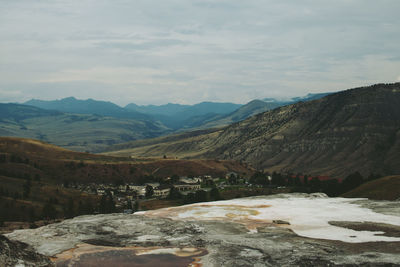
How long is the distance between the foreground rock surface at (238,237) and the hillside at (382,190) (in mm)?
20112

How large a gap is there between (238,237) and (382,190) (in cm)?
6937

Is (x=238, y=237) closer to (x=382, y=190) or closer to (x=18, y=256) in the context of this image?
(x=18, y=256)

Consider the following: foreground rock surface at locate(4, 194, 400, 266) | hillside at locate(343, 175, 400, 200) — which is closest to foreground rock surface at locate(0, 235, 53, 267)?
foreground rock surface at locate(4, 194, 400, 266)

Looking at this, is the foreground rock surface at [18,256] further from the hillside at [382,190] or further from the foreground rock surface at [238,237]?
the hillside at [382,190]

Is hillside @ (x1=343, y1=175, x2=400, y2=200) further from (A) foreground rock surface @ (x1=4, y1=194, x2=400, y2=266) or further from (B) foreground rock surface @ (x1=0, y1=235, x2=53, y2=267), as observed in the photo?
(B) foreground rock surface @ (x1=0, y1=235, x2=53, y2=267)

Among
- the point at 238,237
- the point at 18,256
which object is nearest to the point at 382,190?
the point at 238,237

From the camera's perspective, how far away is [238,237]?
→ 180 ft

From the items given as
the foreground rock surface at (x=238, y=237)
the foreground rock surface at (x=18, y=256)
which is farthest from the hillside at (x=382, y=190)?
the foreground rock surface at (x=18, y=256)

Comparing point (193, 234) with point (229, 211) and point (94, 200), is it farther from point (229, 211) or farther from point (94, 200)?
point (94, 200)

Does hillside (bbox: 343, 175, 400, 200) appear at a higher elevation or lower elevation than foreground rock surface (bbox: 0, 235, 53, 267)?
lower

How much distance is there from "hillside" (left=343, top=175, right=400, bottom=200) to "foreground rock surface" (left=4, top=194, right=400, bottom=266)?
20.1 meters

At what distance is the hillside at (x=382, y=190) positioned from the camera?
9994 centimetres

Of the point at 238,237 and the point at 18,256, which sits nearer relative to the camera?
the point at 18,256

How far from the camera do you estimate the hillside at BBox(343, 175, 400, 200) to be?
3935 inches
